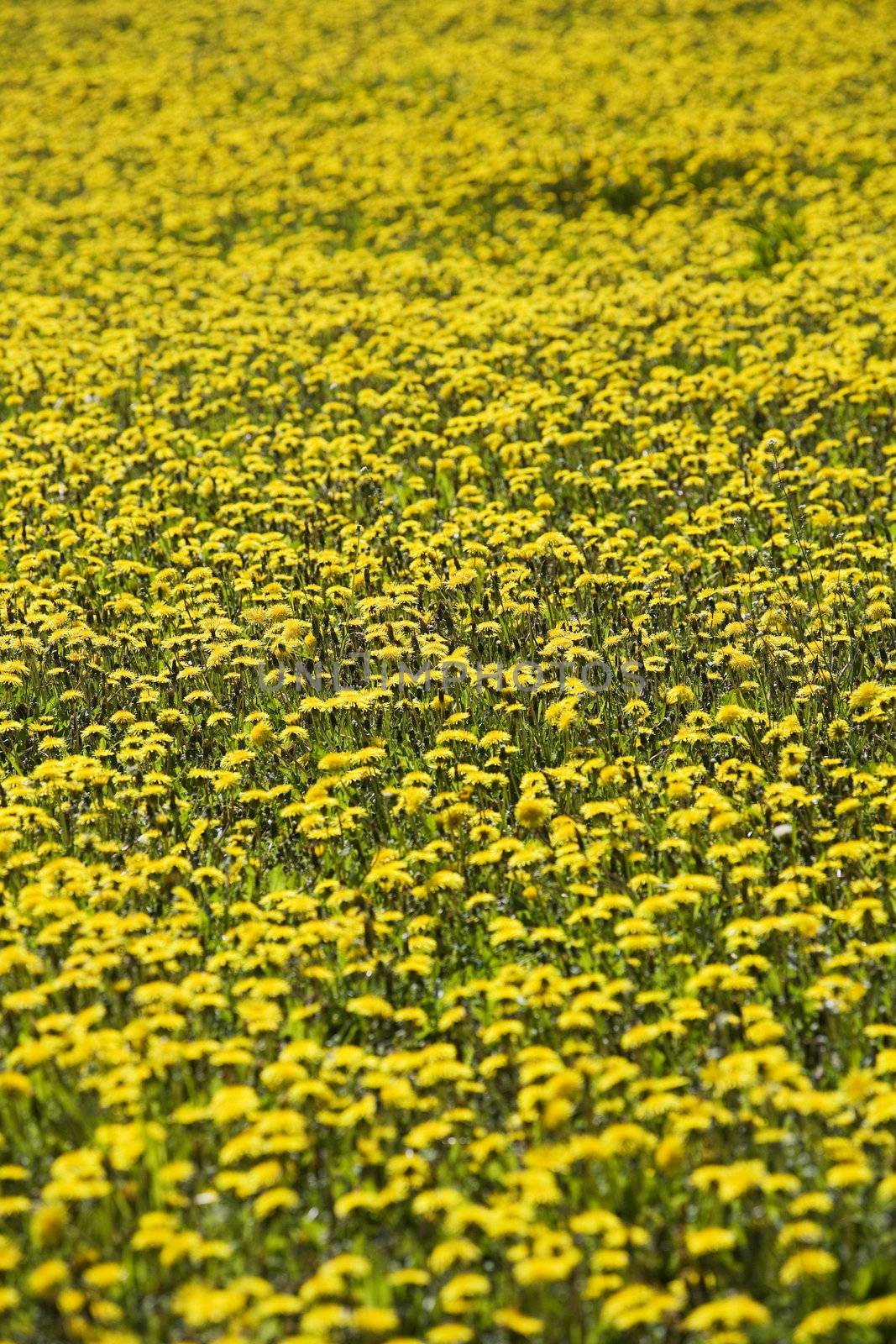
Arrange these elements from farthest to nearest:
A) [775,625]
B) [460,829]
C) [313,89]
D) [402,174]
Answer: [313,89] < [402,174] < [775,625] < [460,829]

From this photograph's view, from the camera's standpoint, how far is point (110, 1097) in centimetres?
547

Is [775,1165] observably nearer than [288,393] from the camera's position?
Yes

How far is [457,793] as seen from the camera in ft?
26.2

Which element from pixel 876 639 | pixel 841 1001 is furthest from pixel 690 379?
pixel 841 1001

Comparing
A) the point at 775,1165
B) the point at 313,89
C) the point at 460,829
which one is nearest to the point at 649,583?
the point at 460,829

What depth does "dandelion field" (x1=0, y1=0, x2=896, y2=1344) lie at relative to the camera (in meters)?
5.05

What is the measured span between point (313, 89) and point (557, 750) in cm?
2618

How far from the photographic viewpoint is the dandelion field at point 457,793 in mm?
5047

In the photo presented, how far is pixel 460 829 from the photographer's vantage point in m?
7.86

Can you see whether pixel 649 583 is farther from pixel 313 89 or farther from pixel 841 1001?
pixel 313 89

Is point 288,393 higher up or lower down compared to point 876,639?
higher up

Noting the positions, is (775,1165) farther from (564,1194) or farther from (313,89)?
(313,89)

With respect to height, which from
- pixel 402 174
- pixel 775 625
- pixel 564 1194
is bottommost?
pixel 564 1194

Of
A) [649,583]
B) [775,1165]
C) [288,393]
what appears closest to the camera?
[775,1165]
